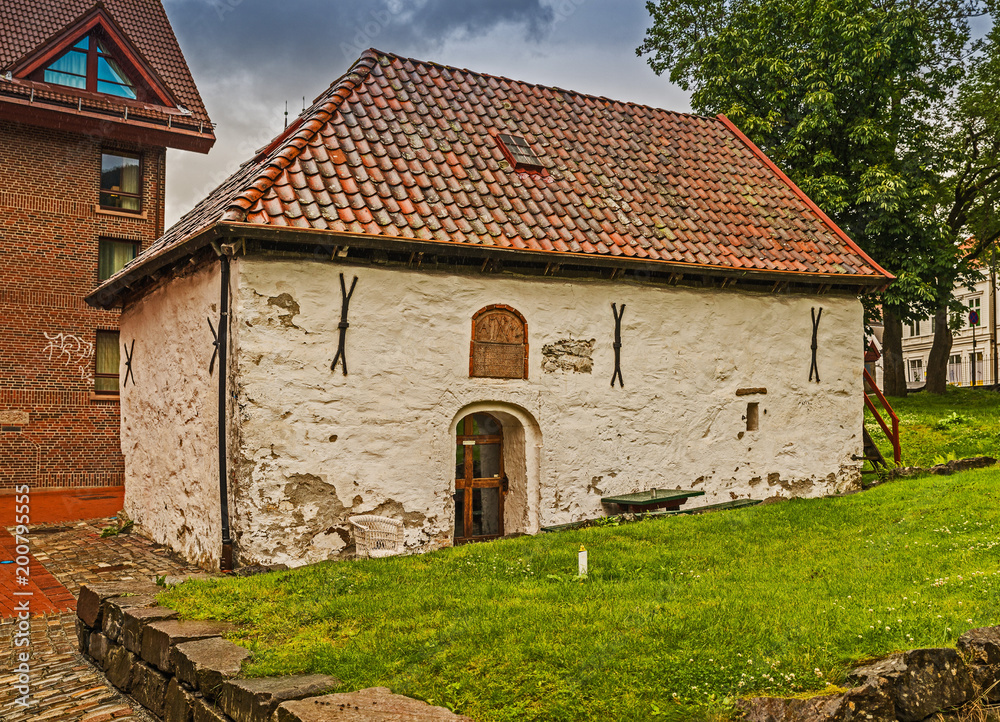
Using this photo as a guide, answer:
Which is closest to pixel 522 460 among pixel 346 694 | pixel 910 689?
pixel 346 694

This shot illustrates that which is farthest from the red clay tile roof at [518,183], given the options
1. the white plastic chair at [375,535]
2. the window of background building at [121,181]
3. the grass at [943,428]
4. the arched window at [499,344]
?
the window of background building at [121,181]

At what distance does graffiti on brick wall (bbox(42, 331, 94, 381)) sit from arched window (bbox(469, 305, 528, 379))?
13.3 meters

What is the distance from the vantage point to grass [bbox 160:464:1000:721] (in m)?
4.71

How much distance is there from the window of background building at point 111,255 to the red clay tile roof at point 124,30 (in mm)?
3684

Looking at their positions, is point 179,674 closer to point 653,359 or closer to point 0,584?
point 0,584

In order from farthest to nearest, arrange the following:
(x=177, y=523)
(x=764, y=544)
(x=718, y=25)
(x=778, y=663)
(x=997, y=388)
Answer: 1. (x=997, y=388)
2. (x=718, y=25)
3. (x=177, y=523)
4. (x=764, y=544)
5. (x=778, y=663)

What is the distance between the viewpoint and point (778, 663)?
477cm

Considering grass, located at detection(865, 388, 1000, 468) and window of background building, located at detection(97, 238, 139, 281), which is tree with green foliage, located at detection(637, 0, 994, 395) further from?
window of background building, located at detection(97, 238, 139, 281)

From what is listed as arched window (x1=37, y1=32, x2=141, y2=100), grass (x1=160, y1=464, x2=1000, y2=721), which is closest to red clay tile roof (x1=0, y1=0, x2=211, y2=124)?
arched window (x1=37, y1=32, x2=141, y2=100)

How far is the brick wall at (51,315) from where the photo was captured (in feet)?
60.8

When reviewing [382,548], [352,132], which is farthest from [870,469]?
[352,132]

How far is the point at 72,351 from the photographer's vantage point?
1919 centimetres

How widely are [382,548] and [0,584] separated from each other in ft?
15.5

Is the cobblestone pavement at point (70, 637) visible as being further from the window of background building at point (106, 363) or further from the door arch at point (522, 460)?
the window of background building at point (106, 363)
